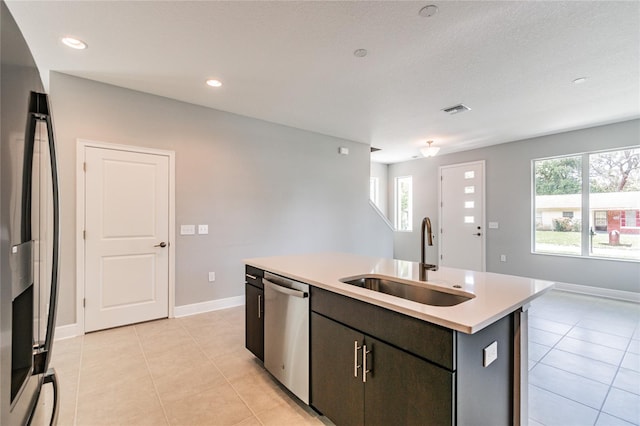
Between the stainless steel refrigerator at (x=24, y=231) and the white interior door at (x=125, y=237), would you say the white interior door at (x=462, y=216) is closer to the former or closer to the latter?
the white interior door at (x=125, y=237)

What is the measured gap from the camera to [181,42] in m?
2.45

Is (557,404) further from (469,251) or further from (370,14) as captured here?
(469,251)

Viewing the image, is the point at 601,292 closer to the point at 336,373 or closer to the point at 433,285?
the point at 433,285

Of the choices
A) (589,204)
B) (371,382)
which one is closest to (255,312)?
(371,382)

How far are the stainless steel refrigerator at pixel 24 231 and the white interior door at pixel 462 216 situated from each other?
6517mm

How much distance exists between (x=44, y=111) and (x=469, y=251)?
22.0 ft

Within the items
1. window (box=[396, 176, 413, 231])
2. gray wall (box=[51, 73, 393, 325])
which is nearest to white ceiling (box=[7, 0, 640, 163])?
gray wall (box=[51, 73, 393, 325])

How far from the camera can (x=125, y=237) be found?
11.0ft

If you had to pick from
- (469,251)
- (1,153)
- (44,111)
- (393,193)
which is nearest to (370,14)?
(44,111)

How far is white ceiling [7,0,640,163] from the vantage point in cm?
208

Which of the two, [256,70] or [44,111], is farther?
[256,70]

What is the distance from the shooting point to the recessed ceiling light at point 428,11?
2.02 metres

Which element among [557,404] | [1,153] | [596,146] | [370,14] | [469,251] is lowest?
[557,404]

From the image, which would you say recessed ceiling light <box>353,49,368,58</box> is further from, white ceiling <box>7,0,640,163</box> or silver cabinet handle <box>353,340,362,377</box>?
silver cabinet handle <box>353,340,362,377</box>
